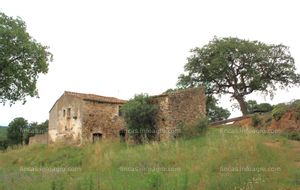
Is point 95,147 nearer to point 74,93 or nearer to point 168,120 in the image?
point 168,120

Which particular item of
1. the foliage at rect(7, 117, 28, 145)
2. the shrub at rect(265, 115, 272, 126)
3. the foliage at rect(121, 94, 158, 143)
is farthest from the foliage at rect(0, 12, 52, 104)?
the foliage at rect(7, 117, 28, 145)

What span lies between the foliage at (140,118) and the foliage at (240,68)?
16.6 m

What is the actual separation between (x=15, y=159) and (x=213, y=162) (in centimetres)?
2049

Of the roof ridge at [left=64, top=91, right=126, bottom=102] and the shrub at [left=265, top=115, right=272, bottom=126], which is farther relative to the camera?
the roof ridge at [left=64, top=91, right=126, bottom=102]

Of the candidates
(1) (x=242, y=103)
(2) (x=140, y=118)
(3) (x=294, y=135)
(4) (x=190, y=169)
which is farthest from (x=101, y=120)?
(1) (x=242, y=103)

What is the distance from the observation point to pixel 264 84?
4162 centimetres

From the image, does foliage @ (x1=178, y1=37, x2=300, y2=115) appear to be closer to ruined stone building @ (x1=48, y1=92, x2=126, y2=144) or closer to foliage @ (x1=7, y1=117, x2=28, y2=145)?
ruined stone building @ (x1=48, y1=92, x2=126, y2=144)

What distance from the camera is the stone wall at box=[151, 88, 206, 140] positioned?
83.9ft

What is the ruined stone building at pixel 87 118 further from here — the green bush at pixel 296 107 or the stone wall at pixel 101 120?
the green bush at pixel 296 107

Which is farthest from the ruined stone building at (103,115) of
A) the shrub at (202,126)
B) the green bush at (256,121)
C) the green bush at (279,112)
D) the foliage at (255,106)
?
the foliage at (255,106)

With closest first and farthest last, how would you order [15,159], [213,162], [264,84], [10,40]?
[213,162] < [10,40] < [15,159] < [264,84]

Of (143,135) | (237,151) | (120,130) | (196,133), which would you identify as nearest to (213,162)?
(237,151)

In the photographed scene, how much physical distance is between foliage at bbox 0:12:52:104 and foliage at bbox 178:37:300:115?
69.9 ft

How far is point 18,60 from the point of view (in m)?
24.2
